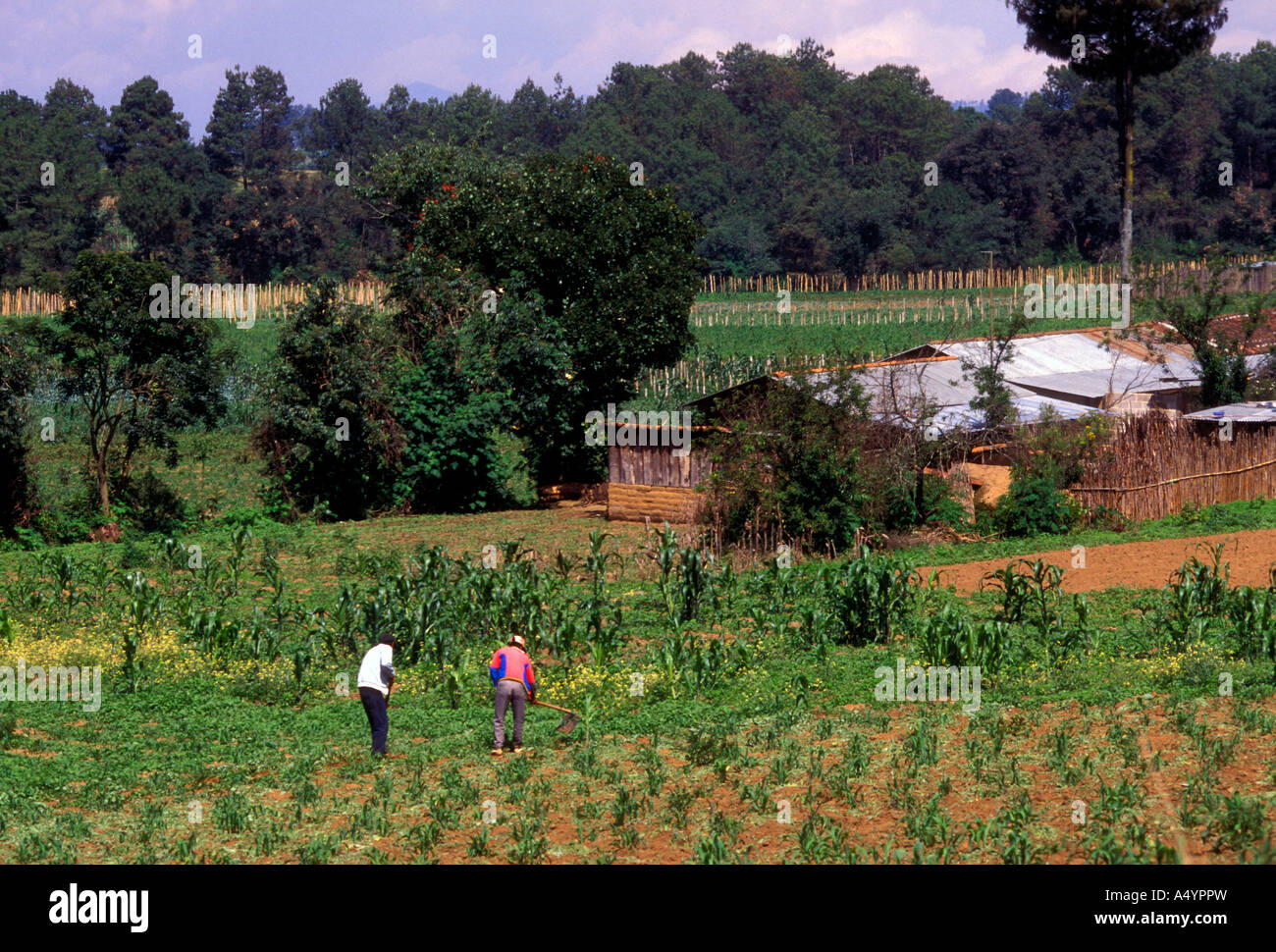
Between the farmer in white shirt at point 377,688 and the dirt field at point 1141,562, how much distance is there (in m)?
10.3

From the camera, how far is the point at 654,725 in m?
13.4

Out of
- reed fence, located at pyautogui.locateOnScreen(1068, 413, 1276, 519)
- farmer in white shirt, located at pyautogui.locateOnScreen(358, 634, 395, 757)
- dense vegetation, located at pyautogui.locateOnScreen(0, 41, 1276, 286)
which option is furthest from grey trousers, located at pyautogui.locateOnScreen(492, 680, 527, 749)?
dense vegetation, located at pyautogui.locateOnScreen(0, 41, 1276, 286)

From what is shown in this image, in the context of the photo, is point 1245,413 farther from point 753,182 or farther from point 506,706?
point 753,182

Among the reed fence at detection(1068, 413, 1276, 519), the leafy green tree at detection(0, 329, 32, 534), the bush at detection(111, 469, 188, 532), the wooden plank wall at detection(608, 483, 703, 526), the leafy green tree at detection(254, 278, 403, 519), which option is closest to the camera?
the leafy green tree at detection(0, 329, 32, 534)

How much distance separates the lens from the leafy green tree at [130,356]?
26.3m

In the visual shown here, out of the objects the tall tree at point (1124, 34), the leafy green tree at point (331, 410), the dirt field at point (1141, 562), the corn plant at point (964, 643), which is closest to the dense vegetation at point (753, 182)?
the tall tree at point (1124, 34)

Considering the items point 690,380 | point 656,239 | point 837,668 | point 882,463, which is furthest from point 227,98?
point 837,668

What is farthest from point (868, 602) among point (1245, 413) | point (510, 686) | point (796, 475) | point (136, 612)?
point (1245, 413)

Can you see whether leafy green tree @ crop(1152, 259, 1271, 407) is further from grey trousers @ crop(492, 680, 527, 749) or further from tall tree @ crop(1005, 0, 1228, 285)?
grey trousers @ crop(492, 680, 527, 749)

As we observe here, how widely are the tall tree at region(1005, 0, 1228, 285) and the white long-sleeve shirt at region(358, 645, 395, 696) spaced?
118 feet

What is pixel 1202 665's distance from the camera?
13.8 m

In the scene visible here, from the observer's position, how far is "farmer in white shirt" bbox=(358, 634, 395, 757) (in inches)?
492

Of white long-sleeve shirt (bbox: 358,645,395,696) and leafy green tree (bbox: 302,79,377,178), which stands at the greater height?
leafy green tree (bbox: 302,79,377,178)
